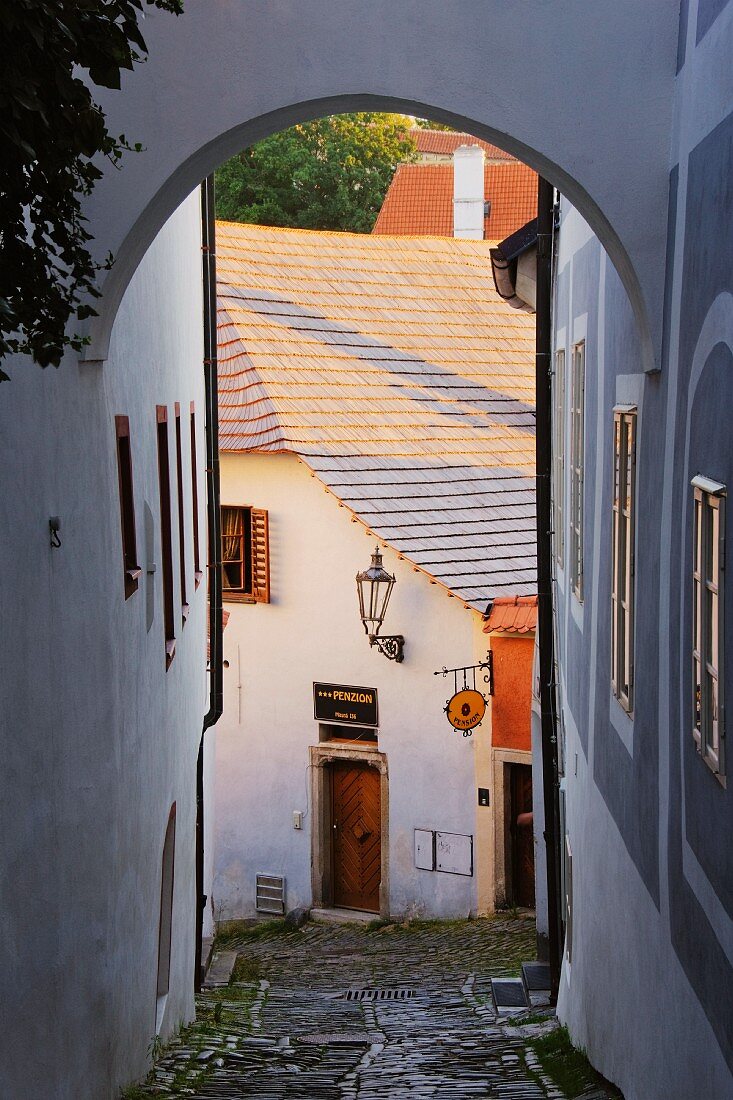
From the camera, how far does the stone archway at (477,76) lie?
602cm

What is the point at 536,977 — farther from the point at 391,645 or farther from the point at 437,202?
the point at 437,202

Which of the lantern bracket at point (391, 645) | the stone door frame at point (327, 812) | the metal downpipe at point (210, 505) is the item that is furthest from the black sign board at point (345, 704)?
the metal downpipe at point (210, 505)

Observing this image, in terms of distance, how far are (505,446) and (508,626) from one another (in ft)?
15.8

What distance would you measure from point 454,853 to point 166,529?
9101 millimetres

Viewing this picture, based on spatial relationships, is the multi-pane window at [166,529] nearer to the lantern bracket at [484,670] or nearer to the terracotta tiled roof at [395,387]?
the lantern bracket at [484,670]

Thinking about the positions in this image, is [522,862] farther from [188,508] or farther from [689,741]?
[689,741]

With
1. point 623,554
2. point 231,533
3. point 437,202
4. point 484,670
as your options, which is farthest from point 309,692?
point 437,202

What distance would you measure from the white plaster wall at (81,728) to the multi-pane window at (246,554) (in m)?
9.23

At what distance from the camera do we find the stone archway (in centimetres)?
602

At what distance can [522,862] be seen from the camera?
18156 mm

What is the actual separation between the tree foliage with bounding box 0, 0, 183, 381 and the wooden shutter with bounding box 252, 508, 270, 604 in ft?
54.0

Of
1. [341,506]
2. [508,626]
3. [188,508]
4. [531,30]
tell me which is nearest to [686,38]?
[531,30]

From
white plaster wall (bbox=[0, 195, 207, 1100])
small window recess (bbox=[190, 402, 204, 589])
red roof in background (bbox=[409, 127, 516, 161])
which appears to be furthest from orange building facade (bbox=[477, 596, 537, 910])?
red roof in background (bbox=[409, 127, 516, 161])

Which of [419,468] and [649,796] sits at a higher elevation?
[419,468]
